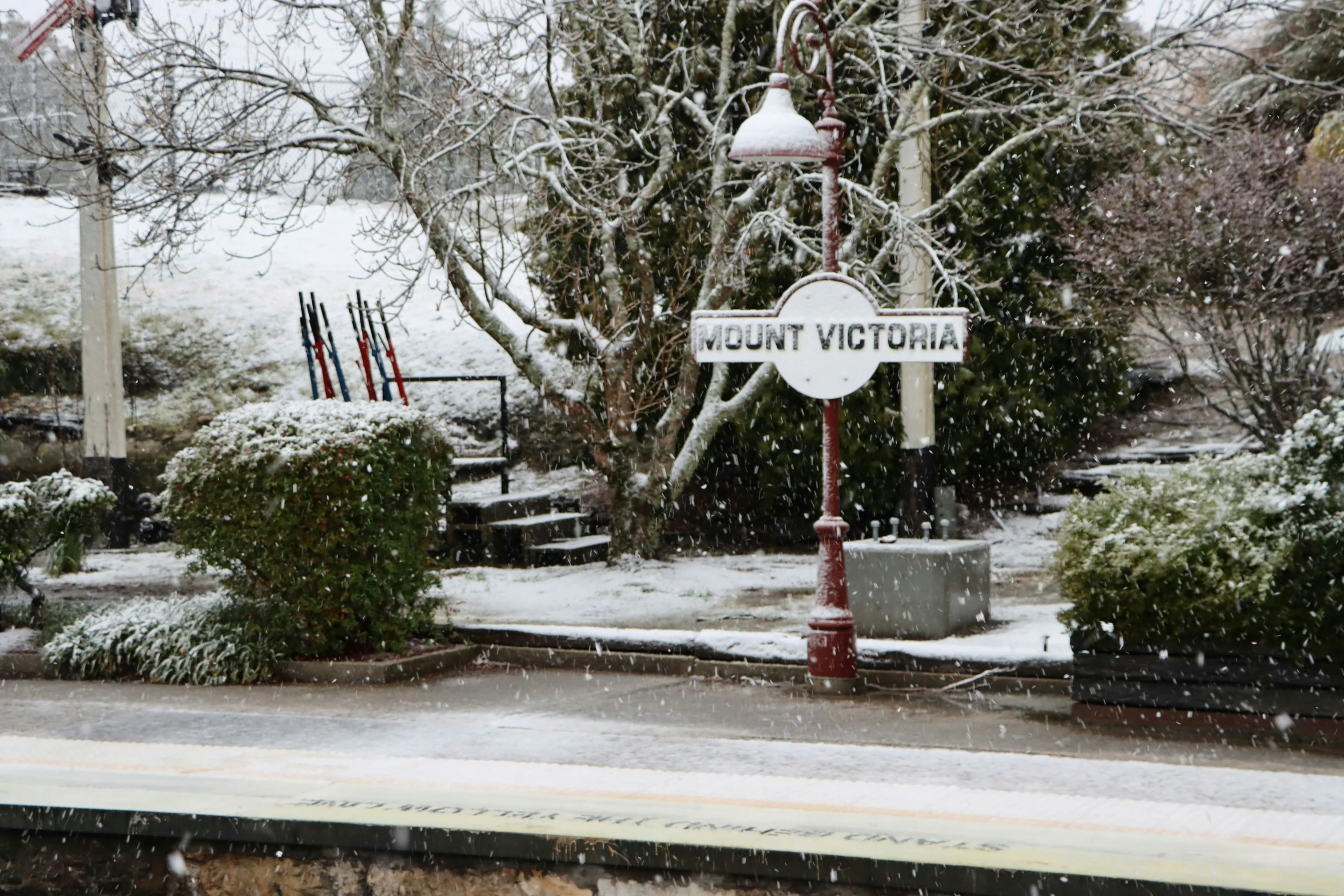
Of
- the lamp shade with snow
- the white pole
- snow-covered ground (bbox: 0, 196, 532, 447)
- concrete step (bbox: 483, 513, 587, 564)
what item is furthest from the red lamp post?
snow-covered ground (bbox: 0, 196, 532, 447)

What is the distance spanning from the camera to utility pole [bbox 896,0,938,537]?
11.3m

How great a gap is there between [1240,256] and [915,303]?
13.6 feet

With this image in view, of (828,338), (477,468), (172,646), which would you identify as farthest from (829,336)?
(477,468)

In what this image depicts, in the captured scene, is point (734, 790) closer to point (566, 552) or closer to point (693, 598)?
point (693, 598)

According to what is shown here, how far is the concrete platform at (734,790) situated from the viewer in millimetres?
4512

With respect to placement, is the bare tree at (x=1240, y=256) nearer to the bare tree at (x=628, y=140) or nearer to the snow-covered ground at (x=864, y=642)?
the bare tree at (x=628, y=140)

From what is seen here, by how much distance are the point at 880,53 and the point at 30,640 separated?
7858mm

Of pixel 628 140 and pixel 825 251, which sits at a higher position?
pixel 628 140

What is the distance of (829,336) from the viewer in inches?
350

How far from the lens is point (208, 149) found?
38.3 ft

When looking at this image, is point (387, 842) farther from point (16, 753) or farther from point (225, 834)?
point (16, 753)

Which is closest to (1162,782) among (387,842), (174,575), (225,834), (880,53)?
(387,842)

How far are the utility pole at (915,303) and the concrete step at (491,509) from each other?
4.40m

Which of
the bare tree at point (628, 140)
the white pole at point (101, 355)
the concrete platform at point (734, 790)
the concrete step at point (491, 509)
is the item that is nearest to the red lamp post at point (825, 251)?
the concrete platform at point (734, 790)
